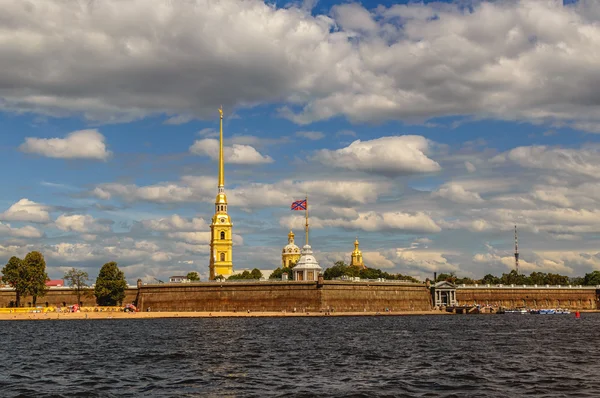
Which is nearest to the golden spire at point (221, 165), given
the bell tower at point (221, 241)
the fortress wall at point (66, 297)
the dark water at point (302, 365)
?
the bell tower at point (221, 241)

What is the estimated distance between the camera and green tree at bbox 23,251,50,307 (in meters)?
128

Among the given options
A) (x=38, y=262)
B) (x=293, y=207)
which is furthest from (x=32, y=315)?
(x=293, y=207)

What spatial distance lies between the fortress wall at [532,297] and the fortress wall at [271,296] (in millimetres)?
33033

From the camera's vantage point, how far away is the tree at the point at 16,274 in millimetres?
→ 127250

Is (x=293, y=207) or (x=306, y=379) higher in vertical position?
(x=293, y=207)

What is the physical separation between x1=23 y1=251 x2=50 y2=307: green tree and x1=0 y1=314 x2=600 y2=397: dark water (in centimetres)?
5958

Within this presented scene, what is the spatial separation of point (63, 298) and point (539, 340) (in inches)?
3930

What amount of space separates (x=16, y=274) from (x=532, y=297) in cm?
10873

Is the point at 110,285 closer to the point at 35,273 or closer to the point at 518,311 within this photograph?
the point at 35,273

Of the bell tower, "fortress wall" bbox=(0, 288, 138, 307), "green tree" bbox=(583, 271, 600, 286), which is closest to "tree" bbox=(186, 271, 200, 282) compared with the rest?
the bell tower

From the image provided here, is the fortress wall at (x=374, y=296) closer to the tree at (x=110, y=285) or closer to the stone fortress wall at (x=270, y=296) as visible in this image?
the stone fortress wall at (x=270, y=296)

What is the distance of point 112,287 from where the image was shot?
134125 millimetres

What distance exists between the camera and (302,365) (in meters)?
45.3

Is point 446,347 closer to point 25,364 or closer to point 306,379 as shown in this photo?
point 306,379
